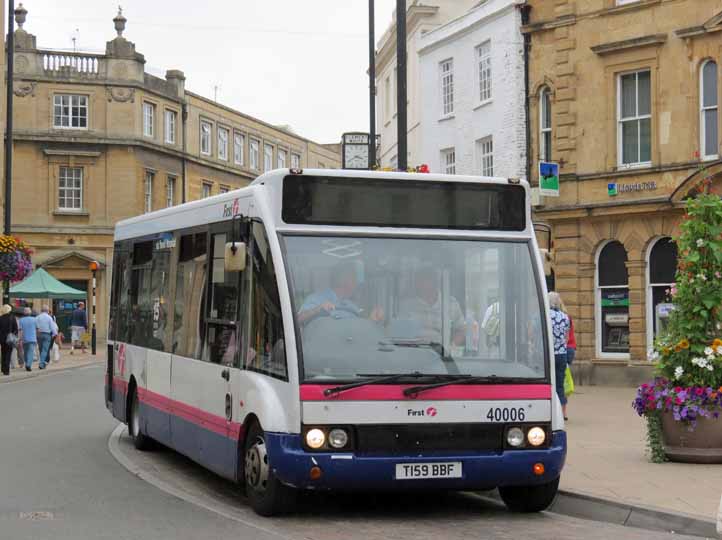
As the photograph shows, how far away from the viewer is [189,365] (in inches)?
468

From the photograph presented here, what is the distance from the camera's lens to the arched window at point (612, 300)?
2925 centimetres

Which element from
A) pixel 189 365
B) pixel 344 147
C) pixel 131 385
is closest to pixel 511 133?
pixel 344 147

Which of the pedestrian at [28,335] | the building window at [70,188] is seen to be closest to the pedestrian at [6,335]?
the pedestrian at [28,335]

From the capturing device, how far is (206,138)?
225ft

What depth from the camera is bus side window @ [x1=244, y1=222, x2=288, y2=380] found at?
9469 mm

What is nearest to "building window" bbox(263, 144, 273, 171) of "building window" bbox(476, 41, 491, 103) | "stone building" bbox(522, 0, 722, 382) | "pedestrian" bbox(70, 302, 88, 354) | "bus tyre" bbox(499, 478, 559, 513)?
"pedestrian" bbox(70, 302, 88, 354)

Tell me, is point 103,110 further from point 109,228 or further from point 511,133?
point 511,133

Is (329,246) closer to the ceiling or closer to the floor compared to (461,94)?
closer to the floor

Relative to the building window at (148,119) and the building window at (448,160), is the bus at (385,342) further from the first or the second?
the building window at (148,119)

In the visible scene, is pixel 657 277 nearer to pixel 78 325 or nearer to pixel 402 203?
pixel 402 203

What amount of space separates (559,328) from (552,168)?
13.5 meters

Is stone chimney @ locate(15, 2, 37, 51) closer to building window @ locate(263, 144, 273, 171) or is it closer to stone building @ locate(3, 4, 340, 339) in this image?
stone building @ locate(3, 4, 340, 339)

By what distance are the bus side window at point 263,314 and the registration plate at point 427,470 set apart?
109 centimetres

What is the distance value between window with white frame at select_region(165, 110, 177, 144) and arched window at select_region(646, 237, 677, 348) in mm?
38560
